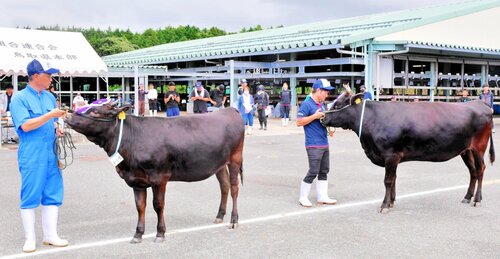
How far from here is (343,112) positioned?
23.3 ft

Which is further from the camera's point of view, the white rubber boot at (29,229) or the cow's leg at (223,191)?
the cow's leg at (223,191)

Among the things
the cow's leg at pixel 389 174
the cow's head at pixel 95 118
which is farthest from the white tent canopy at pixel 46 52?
the cow's leg at pixel 389 174

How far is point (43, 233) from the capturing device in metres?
5.66

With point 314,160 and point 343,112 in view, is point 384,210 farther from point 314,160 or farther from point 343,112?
point 343,112

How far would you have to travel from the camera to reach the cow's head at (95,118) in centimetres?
510

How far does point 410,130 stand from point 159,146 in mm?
3354

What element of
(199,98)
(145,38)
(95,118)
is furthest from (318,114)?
(145,38)

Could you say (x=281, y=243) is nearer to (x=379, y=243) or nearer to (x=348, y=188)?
(x=379, y=243)

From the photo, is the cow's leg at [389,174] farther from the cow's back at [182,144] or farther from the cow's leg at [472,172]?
the cow's back at [182,144]

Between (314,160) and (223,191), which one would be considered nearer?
(223,191)

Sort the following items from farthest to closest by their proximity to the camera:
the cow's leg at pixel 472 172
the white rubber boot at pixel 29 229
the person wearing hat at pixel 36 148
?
the cow's leg at pixel 472 172 < the white rubber boot at pixel 29 229 < the person wearing hat at pixel 36 148

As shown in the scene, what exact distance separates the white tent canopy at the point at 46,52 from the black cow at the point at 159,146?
11002 mm

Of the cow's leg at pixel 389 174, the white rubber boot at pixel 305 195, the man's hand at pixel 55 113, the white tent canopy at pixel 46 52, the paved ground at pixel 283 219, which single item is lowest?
the paved ground at pixel 283 219

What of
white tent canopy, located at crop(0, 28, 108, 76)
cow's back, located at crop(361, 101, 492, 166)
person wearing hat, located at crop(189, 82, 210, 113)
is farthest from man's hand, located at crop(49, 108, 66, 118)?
white tent canopy, located at crop(0, 28, 108, 76)
